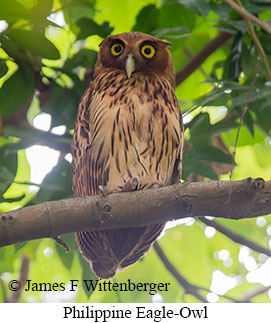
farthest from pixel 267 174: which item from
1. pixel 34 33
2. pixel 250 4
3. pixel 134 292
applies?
pixel 34 33

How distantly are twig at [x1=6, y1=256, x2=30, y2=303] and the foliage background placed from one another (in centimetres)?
3

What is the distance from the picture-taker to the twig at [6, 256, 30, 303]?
2047 mm

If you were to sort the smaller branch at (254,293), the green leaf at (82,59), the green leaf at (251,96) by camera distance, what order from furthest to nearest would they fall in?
the smaller branch at (254,293), the green leaf at (82,59), the green leaf at (251,96)

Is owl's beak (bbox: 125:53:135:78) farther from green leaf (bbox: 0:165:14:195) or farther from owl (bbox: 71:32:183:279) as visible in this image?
green leaf (bbox: 0:165:14:195)

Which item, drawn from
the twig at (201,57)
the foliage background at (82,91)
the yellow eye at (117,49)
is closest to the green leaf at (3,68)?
the foliage background at (82,91)

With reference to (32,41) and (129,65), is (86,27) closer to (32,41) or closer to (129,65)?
(129,65)

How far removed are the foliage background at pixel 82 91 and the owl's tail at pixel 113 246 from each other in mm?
114

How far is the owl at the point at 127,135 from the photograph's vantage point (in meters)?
1.74

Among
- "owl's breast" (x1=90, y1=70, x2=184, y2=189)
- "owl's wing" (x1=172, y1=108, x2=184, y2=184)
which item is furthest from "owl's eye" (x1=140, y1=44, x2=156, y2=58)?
"owl's wing" (x1=172, y1=108, x2=184, y2=184)

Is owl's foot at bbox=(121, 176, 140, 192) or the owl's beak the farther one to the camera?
the owl's beak

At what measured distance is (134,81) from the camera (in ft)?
6.24

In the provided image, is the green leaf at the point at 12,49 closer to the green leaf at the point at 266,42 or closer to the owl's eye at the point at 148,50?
the owl's eye at the point at 148,50

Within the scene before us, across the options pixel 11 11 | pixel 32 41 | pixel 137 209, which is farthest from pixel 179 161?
pixel 11 11

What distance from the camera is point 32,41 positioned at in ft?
5.09
